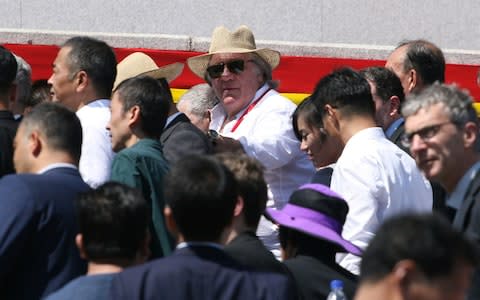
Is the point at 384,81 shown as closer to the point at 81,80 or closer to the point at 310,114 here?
the point at 310,114

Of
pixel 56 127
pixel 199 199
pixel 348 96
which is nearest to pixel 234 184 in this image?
pixel 199 199

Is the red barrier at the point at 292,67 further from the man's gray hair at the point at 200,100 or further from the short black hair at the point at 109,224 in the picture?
the short black hair at the point at 109,224

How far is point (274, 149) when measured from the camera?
629cm

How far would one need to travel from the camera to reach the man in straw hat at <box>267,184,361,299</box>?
462cm

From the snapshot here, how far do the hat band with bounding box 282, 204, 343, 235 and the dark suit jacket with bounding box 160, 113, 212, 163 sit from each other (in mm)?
1092

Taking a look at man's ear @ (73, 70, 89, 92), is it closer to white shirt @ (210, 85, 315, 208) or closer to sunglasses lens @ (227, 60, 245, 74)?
white shirt @ (210, 85, 315, 208)

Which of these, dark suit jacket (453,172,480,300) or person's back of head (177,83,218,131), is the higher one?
dark suit jacket (453,172,480,300)

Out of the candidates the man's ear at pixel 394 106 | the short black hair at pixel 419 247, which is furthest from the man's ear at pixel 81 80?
the short black hair at pixel 419 247

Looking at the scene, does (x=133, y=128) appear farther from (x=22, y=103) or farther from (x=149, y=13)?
(x=149, y=13)

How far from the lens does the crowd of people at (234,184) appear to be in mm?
3771

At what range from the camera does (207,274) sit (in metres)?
3.79

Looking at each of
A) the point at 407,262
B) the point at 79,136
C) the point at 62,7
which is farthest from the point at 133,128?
the point at 62,7

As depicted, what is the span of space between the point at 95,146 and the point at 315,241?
4.92ft

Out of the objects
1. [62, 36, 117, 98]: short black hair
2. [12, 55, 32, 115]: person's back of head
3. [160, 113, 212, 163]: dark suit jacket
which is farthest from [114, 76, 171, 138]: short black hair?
[12, 55, 32, 115]: person's back of head
